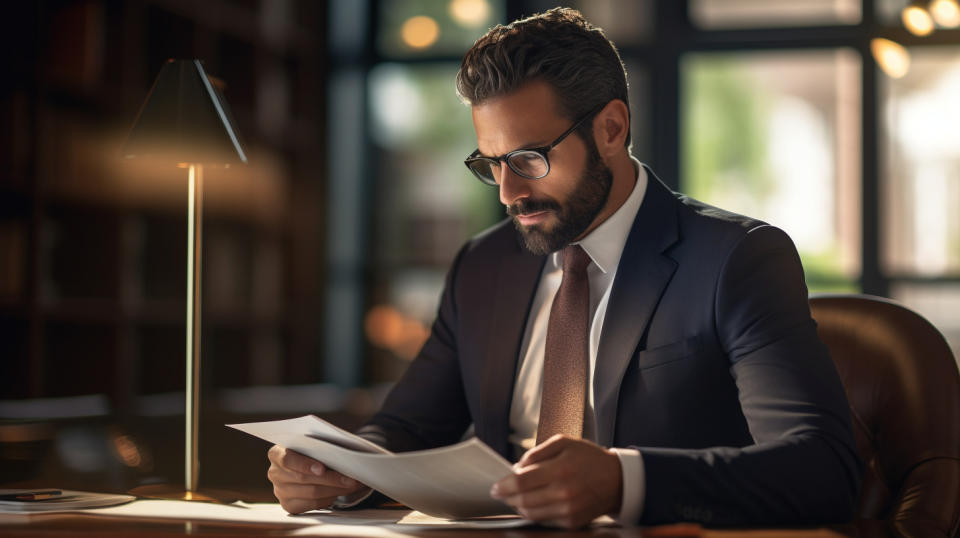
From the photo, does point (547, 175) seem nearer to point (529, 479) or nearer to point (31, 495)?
point (529, 479)

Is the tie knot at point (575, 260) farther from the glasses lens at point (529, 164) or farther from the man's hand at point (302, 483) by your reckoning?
the man's hand at point (302, 483)

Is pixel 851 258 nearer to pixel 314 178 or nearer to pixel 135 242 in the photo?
pixel 314 178

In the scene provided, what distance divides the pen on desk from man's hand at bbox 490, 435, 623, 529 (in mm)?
645

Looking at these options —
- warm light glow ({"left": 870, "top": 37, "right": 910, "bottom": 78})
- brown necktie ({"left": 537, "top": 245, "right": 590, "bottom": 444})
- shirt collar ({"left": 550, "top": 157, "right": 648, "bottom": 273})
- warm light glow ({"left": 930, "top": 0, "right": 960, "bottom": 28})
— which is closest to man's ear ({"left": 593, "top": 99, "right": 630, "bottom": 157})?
shirt collar ({"left": 550, "top": 157, "right": 648, "bottom": 273})

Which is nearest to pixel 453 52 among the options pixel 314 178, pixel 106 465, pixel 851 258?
pixel 314 178

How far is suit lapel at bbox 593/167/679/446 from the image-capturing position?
61.6 inches

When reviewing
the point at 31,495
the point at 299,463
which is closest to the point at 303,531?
the point at 299,463

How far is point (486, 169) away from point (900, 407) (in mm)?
797

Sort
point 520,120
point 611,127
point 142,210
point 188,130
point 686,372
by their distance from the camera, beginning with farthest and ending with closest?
point 142,210 → point 188,130 → point 611,127 → point 520,120 → point 686,372

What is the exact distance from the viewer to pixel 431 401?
184 centimetres

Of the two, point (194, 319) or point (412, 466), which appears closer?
point (412, 466)

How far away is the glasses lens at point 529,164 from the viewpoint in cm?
165

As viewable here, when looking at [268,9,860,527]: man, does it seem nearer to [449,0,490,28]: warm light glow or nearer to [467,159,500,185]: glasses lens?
[467,159,500,185]: glasses lens

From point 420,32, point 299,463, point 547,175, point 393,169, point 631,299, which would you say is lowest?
point 299,463
